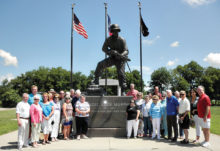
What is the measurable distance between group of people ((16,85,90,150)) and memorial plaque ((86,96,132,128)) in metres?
0.59

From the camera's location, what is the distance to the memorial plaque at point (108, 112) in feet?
26.2

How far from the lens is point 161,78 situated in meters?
61.2

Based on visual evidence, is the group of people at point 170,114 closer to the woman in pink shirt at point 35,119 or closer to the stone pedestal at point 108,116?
the stone pedestal at point 108,116

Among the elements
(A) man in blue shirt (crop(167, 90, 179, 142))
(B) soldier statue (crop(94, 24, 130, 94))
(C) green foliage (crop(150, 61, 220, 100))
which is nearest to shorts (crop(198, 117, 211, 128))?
(A) man in blue shirt (crop(167, 90, 179, 142))

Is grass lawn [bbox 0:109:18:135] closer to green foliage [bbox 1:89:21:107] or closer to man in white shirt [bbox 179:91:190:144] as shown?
man in white shirt [bbox 179:91:190:144]

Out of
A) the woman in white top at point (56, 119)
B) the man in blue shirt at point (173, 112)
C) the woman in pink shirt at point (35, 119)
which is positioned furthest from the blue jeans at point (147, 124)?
the woman in pink shirt at point (35, 119)

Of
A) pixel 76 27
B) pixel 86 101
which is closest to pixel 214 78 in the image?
pixel 76 27

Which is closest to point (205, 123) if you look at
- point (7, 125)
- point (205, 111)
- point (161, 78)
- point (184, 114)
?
point (205, 111)

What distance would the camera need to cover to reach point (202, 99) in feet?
19.9

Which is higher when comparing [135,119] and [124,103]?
[124,103]

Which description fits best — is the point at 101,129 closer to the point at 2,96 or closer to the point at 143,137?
the point at 143,137

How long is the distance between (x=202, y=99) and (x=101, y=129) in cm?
418

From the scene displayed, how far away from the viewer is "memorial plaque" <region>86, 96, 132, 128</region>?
26.2 ft

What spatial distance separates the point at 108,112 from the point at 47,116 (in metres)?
2.59
